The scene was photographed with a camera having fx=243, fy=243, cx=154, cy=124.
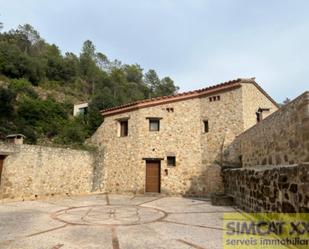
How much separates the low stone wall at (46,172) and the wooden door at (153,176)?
3064 millimetres

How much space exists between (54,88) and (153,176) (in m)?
21.3

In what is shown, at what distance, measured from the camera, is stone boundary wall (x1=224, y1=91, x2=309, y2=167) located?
528 cm

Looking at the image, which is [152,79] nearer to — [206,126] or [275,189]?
[206,126]

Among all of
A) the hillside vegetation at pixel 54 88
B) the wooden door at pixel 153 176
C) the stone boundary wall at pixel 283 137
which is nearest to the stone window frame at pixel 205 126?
the wooden door at pixel 153 176

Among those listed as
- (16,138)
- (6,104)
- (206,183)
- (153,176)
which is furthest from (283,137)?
(6,104)

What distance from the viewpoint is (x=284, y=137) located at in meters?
6.36

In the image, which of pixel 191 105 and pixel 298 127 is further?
pixel 191 105

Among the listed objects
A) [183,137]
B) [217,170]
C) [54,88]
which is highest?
[54,88]

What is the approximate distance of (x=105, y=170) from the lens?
1504 cm

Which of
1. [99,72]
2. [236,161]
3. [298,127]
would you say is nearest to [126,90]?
[99,72]

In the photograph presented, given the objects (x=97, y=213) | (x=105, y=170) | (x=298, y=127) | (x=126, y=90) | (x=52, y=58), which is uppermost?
(x=52, y=58)

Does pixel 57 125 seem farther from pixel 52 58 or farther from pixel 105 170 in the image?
pixel 52 58

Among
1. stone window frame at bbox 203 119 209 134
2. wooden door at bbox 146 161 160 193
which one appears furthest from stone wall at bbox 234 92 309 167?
wooden door at bbox 146 161 160 193

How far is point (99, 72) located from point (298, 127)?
125 ft
